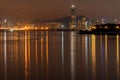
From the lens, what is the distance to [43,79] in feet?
53.0

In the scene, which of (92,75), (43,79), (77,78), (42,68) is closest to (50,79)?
(43,79)

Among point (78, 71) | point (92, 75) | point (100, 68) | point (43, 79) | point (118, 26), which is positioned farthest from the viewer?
point (118, 26)

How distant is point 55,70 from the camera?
19.6 m

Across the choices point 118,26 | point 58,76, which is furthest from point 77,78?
point 118,26

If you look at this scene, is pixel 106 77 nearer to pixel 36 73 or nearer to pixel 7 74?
pixel 36 73

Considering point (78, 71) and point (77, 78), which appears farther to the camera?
point (78, 71)

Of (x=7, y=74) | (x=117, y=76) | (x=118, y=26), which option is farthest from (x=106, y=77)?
(x=118, y=26)

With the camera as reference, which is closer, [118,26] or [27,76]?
[27,76]

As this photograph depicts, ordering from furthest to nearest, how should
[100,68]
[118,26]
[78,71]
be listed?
1. [118,26]
2. [100,68]
3. [78,71]

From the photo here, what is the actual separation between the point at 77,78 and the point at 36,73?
103 inches

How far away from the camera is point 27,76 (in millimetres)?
17031

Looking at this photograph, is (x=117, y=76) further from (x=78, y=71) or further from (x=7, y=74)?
(x=7, y=74)

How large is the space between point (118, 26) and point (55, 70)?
377 feet

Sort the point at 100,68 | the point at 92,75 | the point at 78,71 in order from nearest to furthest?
the point at 92,75, the point at 78,71, the point at 100,68
